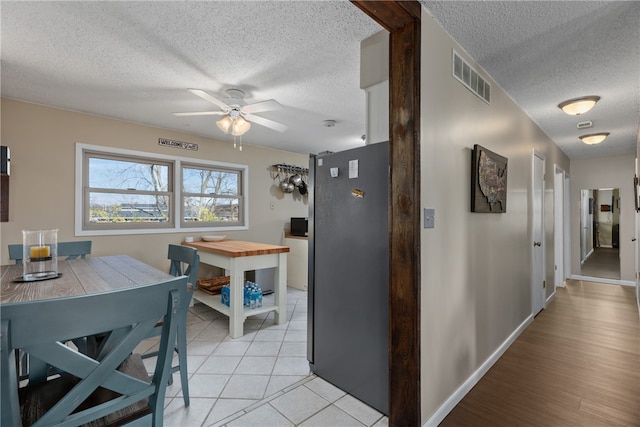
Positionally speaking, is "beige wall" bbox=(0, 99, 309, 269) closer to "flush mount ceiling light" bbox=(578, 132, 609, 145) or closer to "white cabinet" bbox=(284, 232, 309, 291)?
"white cabinet" bbox=(284, 232, 309, 291)

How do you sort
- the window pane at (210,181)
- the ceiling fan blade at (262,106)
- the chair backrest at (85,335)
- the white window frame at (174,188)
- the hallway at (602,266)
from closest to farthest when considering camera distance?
the chair backrest at (85,335) → the ceiling fan blade at (262,106) → the white window frame at (174,188) → the window pane at (210,181) → the hallway at (602,266)

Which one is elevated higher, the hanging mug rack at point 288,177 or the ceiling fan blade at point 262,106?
the ceiling fan blade at point 262,106

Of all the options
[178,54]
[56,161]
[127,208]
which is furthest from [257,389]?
[56,161]

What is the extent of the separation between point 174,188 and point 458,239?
3698mm

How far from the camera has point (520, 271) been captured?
3084mm

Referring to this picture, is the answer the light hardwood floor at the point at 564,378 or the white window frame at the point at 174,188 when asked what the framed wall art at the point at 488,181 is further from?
the white window frame at the point at 174,188

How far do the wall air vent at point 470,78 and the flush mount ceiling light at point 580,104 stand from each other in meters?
1.19

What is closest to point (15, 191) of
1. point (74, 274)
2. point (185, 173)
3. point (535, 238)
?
point (185, 173)

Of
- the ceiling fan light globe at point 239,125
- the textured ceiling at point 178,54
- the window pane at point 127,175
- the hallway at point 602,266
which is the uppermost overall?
the textured ceiling at point 178,54

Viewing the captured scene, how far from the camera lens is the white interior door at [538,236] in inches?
137

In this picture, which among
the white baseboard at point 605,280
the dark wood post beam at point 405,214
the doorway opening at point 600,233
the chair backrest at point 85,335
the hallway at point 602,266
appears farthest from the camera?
the doorway opening at point 600,233

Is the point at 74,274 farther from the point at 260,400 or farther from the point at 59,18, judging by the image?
Result: the point at 59,18

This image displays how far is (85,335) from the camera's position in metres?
0.85

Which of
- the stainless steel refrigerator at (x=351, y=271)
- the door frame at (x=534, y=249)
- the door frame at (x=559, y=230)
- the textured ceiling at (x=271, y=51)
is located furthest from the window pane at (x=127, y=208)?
the door frame at (x=559, y=230)
